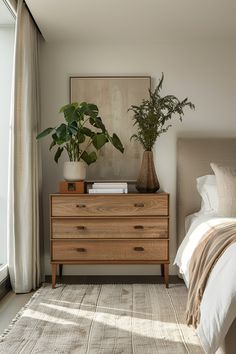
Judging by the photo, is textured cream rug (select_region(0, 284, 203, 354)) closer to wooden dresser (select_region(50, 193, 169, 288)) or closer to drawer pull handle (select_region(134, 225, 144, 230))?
wooden dresser (select_region(50, 193, 169, 288))

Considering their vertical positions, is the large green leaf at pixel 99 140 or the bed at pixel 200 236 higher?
the large green leaf at pixel 99 140

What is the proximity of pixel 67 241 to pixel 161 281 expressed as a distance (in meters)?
0.95

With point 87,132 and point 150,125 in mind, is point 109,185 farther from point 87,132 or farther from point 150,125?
point 150,125

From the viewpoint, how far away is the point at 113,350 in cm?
276

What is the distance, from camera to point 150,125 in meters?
4.35

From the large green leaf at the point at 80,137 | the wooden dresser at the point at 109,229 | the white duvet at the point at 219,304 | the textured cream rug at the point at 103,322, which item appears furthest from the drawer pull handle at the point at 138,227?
the white duvet at the point at 219,304

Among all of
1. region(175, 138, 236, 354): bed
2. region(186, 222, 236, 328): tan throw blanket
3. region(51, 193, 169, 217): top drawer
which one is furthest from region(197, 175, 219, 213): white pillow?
region(186, 222, 236, 328): tan throw blanket

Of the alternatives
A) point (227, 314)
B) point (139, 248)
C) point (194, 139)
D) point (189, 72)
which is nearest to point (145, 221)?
point (139, 248)

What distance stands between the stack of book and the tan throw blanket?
106 cm

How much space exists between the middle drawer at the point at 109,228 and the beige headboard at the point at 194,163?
1.48ft

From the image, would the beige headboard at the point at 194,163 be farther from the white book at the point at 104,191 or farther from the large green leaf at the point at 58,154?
the large green leaf at the point at 58,154

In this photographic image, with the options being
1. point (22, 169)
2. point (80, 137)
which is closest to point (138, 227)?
point (80, 137)

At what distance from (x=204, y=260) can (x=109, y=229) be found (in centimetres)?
127

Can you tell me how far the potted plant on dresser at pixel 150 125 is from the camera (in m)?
4.32
